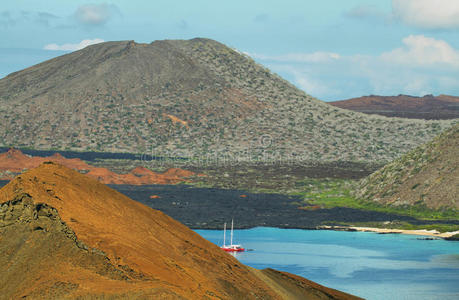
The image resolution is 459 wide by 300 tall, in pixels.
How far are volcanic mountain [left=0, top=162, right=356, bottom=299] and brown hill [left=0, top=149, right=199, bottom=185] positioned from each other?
92.9 meters

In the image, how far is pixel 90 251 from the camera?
46.0ft

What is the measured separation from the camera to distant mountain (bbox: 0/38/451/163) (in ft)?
541

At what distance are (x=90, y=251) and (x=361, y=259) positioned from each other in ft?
166

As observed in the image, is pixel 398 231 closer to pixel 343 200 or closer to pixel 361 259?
pixel 361 259

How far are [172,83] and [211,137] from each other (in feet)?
107

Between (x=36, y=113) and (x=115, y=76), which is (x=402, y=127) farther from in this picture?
(x=36, y=113)

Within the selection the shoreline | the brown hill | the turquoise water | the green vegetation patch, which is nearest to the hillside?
the green vegetation patch

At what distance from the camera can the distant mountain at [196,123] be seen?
164750 millimetres

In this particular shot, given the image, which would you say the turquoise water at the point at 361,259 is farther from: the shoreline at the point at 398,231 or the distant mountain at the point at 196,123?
the distant mountain at the point at 196,123

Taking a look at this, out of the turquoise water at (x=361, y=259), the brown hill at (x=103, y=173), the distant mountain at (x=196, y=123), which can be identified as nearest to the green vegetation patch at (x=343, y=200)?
the turquoise water at (x=361, y=259)

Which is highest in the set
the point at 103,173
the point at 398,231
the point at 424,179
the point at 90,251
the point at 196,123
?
the point at 196,123

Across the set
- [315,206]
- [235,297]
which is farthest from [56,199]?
[315,206]

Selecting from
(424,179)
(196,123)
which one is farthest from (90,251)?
(196,123)

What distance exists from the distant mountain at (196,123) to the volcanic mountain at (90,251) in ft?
453
